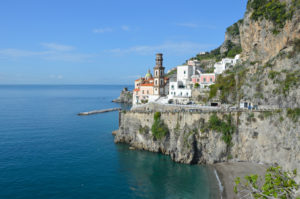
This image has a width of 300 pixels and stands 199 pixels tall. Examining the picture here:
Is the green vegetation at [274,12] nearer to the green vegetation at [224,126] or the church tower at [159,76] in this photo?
the green vegetation at [224,126]

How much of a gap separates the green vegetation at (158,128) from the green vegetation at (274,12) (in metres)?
25.7

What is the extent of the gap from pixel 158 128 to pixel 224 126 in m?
12.6

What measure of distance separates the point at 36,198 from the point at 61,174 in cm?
655

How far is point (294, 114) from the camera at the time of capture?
98.8ft

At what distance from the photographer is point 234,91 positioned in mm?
46375

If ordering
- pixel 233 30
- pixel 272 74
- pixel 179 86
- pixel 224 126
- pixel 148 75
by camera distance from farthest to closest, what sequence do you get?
pixel 233 30, pixel 148 75, pixel 179 86, pixel 272 74, pixel 224 126

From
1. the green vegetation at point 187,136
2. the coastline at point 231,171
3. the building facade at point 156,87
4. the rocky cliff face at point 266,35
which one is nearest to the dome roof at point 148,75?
the building facade at point 156,87

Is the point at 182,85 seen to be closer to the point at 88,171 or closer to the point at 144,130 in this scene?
the point at 144,130

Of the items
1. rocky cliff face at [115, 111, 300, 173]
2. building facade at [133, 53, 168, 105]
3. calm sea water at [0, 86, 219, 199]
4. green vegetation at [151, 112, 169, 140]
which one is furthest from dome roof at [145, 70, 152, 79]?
green vegetation at [151, 112, 169, 140]

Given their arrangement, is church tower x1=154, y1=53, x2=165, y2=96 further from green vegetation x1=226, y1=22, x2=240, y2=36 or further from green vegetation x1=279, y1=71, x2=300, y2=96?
green vegetation x1=226, y1=22, x2=240, y2=36

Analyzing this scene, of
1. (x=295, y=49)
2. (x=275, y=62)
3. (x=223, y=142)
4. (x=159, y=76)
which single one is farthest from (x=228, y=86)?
(x=159, y=76)

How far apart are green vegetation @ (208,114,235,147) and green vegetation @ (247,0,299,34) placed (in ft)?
58.7

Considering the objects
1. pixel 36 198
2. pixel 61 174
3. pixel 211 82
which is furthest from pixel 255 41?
pixel 36 198

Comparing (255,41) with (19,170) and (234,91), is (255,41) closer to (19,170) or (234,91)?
(234,91)
